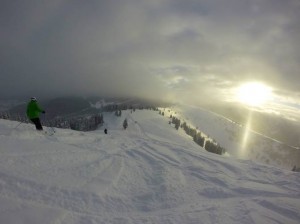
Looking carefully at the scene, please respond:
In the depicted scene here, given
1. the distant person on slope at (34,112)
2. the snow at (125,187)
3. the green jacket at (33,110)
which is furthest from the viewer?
the green jacket at (33,110)

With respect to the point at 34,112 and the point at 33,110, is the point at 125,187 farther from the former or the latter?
the point at 33,110

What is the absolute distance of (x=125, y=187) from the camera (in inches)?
449

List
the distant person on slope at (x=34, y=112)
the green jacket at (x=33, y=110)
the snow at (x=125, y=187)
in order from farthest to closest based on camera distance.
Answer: the green jacket at (x=33, y=110)
the distant person on slope at (x=34, y=112)
the snow at (x=125, y=187)

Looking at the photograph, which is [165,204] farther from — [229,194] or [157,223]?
[229,194]

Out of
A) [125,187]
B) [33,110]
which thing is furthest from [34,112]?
[125,187]

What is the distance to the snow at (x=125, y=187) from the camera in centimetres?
862

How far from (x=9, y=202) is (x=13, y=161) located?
12.8 ft

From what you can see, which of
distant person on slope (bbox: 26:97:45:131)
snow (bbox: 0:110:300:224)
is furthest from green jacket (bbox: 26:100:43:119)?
snow (bbox: 0:110:300:224)

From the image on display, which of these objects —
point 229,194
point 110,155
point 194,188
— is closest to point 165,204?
point 194,188

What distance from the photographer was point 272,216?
401 inches

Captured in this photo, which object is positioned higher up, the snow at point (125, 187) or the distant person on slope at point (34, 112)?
the distant person on slope at point (34, 112)

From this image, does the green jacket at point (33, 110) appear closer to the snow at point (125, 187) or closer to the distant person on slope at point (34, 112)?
the distant person on slope at point (34, 112)

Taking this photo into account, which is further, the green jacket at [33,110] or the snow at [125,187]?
the green jacket at [33,110]

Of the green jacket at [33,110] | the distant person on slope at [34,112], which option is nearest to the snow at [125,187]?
the distant person on slope at [34,112]
